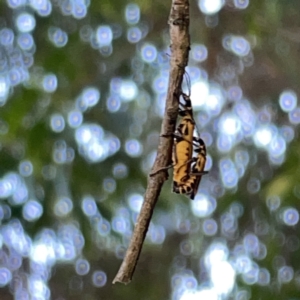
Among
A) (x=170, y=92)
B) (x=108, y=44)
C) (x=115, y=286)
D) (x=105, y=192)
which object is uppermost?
(x=108, y=44)

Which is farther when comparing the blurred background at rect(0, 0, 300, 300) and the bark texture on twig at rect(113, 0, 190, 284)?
the blurred background at rect(0, 0, 300, 300)

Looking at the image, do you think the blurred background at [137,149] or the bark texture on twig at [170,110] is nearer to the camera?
the bark texture on twig at [170,110]

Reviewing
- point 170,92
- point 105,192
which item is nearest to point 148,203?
point 170,92

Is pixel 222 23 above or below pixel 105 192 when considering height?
above

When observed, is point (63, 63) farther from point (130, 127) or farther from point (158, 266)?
point (158, 266)
